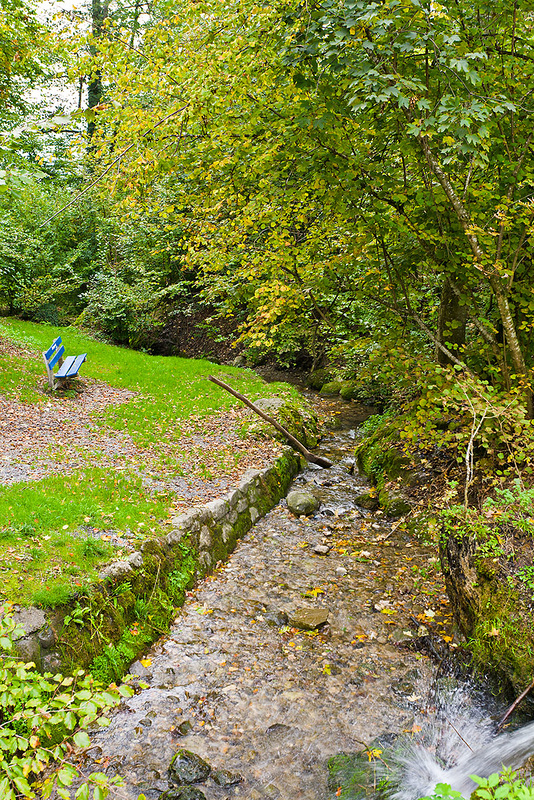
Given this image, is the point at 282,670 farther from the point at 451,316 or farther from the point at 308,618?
the point at 451,316

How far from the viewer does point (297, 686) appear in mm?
4125

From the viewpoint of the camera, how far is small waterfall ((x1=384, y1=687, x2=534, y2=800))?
10.8ft

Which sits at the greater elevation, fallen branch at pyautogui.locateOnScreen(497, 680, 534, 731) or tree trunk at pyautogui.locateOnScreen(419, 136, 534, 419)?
tree trunk at pyautogui.locateOnScreen(419, 136, 534, 419)

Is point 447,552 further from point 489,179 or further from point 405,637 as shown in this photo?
point 489,179

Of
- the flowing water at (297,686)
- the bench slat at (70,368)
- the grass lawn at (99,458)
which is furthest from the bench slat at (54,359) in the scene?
the flowing water at (297,686)

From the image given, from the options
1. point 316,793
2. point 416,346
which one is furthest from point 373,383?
point 316,793

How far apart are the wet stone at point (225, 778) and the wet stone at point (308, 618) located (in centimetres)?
170

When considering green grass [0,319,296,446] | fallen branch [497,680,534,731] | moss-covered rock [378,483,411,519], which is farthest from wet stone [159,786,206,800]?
green grass [0,319,296,446]

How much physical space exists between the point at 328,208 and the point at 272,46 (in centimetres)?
231

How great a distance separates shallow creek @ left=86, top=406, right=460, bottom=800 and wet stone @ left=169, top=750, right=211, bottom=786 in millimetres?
58

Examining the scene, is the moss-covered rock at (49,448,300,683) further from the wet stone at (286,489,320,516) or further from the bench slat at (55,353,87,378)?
the bench slat at (55,353,87,378)

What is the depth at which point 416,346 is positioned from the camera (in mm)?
7211

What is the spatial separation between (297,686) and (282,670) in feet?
Result: 0.74

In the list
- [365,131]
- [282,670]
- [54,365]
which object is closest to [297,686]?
[282,670]
